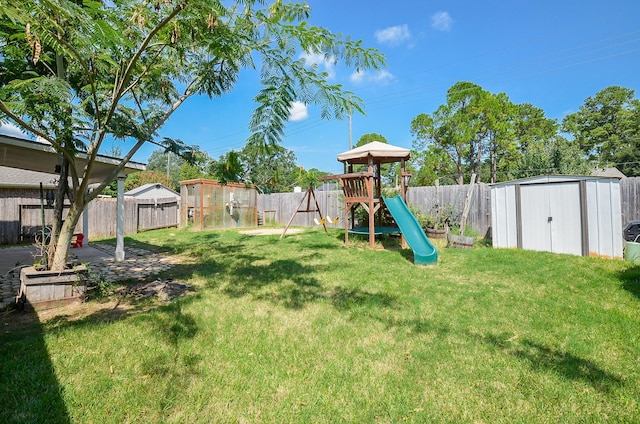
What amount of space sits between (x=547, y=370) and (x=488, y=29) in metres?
15.1

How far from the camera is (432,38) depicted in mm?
12758

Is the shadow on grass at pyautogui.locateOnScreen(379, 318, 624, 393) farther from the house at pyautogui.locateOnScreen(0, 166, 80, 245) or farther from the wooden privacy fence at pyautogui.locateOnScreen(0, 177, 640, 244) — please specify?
the house at pyautogui.locateOnScreen(0, 166, 80, 245)

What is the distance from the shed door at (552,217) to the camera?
584 centimetres

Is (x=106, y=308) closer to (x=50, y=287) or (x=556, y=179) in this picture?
(x=50, y=287)

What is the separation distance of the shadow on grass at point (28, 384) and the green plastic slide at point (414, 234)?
4879 millimetres

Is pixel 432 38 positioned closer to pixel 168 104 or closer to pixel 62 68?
pixel 168 104

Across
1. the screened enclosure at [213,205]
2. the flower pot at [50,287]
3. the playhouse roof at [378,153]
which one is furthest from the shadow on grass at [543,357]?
the screened enclosure at [213,205]

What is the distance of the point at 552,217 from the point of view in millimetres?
6121

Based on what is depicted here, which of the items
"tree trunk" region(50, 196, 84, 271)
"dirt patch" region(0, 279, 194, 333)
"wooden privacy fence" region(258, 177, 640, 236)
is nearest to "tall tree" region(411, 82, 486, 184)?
"wooden privacy fence" region(258, 177, 640, 236)

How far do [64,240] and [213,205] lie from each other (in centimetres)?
1067

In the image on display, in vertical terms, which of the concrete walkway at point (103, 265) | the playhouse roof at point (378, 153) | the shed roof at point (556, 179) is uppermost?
the playhouse roof at point (378, 153)

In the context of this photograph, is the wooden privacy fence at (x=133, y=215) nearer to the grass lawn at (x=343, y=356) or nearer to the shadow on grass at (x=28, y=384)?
the grass lawn at (x=343, y=356)

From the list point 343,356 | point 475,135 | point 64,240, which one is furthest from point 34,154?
point 475,135

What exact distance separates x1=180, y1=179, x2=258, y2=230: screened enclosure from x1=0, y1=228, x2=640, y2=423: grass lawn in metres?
10.3
